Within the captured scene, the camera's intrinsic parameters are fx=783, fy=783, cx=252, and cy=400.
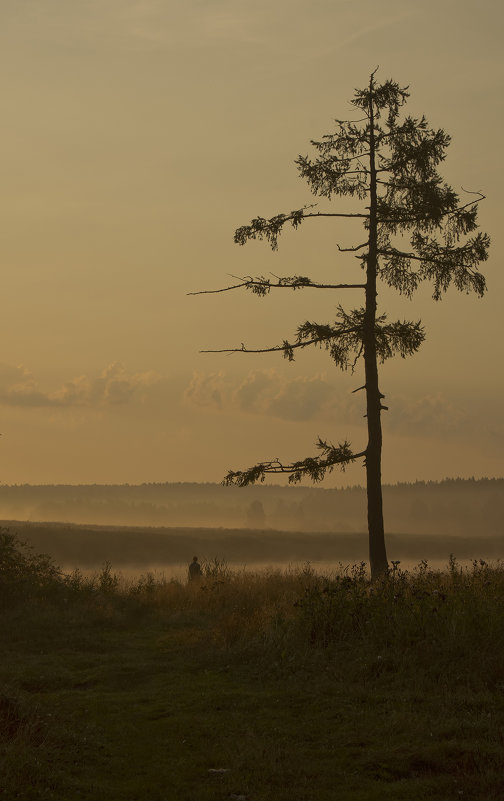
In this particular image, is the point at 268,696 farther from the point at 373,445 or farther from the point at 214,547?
the point at 214,547

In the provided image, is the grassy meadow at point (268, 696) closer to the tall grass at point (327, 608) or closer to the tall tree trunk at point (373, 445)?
the tall grass at point (327, 608)

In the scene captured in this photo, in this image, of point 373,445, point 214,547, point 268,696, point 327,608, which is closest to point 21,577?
point 327,608

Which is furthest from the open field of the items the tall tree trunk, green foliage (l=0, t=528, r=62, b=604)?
green foliage (l=0, t=528, r=62, b=604)

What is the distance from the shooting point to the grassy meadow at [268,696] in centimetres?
762

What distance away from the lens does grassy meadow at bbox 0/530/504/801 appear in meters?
7.62

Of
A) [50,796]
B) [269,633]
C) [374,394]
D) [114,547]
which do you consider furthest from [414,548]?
[50,796]

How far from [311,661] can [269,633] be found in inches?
60.0

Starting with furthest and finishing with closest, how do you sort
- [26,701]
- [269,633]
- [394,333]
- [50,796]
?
[394,333] → [269,633] → [26,701] → [50,796]

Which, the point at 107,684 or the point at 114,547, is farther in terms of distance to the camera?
the point at 114,547

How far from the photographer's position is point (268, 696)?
10617mm

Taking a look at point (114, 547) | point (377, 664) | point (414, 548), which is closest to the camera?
point (377, 664)

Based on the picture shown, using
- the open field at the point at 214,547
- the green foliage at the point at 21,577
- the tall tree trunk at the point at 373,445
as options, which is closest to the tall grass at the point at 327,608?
the green foliage at the point at 21,577

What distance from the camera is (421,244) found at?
21.7 metres

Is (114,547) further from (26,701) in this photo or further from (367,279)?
(26,701)
